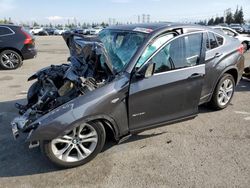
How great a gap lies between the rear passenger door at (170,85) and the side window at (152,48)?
0.9 inches

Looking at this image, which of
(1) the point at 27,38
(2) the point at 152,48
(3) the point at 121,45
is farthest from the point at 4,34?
→ (2) the point at 152,48

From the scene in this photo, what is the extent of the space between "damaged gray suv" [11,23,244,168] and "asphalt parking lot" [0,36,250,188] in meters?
0.27

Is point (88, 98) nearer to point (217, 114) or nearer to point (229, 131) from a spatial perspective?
point (229, 131)

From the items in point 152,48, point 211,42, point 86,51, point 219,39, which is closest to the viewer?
point 152,48

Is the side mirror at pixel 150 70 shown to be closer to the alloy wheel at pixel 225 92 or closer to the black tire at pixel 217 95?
the black tire at pixel 217 95

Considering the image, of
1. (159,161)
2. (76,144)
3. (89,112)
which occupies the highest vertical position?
(89,112)

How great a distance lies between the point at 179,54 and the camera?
410cm

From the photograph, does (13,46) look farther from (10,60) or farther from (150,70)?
(150,70)

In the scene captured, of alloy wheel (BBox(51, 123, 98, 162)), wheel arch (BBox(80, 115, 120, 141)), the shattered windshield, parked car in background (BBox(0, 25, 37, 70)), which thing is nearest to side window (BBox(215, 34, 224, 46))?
the shattered windshield

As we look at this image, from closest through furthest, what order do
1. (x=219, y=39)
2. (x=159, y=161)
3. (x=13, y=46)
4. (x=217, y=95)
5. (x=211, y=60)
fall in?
(x=159, y=161) → (x=211, y=60) → (x=219, y=39) → (x=217, y=95) → (x=13, y=46)

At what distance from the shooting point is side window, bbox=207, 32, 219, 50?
4.65 m

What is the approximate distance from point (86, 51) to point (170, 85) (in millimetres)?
1356

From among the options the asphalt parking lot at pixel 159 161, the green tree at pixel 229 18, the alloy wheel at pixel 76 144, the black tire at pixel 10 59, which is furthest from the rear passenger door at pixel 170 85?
the green tree at pixel 229 18

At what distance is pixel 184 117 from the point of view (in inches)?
166
